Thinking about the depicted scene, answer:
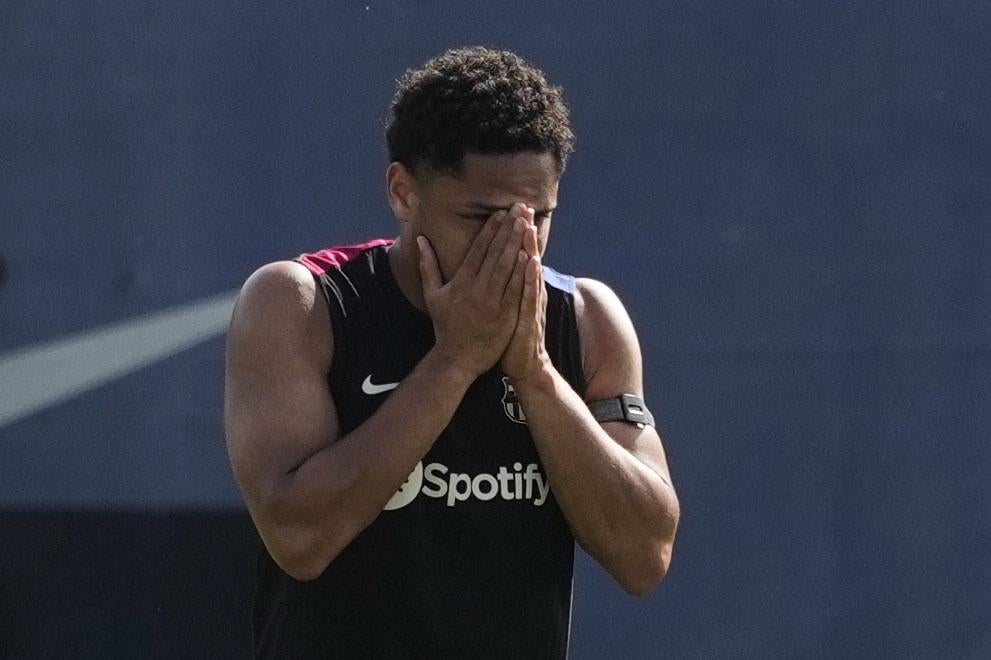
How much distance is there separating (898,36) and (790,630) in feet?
5.20

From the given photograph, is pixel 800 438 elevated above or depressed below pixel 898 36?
below

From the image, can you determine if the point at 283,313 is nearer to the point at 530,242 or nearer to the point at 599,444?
the point at 530,242

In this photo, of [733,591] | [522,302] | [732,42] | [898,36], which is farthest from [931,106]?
[522,302]

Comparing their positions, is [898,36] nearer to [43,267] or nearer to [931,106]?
[931,106]

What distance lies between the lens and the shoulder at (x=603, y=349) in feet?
7.70

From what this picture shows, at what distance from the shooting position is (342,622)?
2148 mm

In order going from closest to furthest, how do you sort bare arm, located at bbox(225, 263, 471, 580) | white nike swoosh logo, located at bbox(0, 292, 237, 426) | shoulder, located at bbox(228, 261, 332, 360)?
bare arm, located at bbox(225, 263, 471, 580) → shoulder, located at bbox(228, 261, 332, 360) → white nike swoosh logo, located at bbox(0, 292, 237, 426)

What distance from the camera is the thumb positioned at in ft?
7.15

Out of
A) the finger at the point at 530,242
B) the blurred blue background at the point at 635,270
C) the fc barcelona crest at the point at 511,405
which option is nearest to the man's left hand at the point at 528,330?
the finger at the point at 530,242

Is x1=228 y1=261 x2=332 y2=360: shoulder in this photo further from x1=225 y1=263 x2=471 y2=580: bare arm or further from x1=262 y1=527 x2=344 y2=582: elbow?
x1=262 y1=527 x2=344 y2=582: elbow

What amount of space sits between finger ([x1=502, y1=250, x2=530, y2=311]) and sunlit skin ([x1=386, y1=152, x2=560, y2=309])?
0.06 m

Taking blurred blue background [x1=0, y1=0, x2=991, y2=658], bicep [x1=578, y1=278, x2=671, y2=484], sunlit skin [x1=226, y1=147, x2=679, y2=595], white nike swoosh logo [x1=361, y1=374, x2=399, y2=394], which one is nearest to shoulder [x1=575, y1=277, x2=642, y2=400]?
bicep [x1=578, y1=278, x2=671, y2=484]

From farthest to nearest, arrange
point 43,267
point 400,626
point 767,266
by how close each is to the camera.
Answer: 1. point 767,266
2. point 43,267
3. point 400,626

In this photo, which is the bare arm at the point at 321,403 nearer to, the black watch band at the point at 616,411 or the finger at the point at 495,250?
the finger at the point at 495,250
